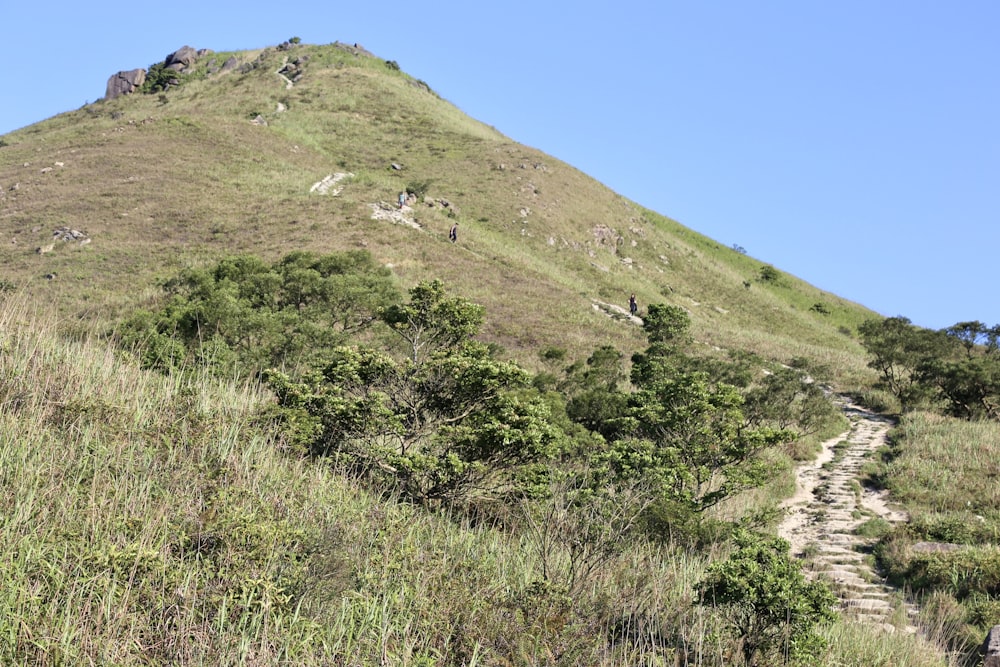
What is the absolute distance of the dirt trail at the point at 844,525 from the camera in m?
11.0

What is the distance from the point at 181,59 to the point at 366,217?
82.2 m

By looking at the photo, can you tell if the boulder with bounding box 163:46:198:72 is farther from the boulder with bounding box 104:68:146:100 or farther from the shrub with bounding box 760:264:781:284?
the shrub with bounding box 760:264:781:284

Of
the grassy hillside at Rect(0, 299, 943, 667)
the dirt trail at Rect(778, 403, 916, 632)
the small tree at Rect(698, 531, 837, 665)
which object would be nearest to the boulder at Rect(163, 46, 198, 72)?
the dirt trail at Rect(778, 403, 916, 632)

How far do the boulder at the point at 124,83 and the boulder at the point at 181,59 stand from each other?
7.12 metres

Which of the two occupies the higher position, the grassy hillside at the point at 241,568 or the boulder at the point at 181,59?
the boulder at the point at 181,59

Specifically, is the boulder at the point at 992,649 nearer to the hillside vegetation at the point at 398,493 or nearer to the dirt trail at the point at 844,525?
the hillside vegetation at the point at 398,493

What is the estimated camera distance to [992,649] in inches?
303

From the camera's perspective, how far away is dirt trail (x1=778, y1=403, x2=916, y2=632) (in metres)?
11.0

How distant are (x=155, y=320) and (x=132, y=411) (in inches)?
615

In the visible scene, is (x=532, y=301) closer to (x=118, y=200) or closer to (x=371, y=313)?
(x=371, y=313)

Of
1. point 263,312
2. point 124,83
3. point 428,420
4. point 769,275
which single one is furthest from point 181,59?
point 428,420

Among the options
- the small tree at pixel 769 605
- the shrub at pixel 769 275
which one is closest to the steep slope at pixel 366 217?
the shrub at pixel 769 275

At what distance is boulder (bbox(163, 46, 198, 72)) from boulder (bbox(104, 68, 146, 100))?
7.12 m

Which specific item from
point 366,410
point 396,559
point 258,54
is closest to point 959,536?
point 366,410
